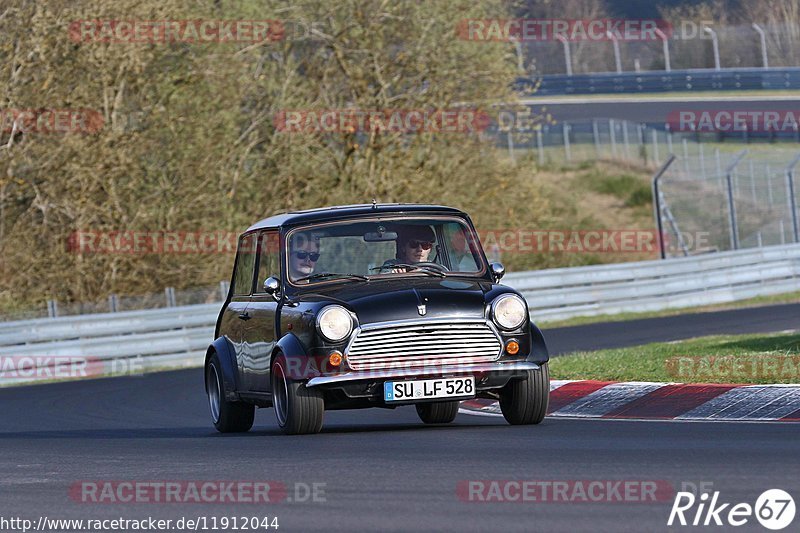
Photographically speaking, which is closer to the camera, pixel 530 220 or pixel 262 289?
pixel 262 289

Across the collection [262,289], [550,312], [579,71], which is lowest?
[550,312]

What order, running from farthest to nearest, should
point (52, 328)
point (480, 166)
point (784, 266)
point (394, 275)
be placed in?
point (480, 166), point (784, 266), point (52, 328), point (394, 275)

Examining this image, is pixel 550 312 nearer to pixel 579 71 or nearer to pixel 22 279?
pixel 22 279

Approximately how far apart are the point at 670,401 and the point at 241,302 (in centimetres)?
347

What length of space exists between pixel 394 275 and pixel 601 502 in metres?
4.53

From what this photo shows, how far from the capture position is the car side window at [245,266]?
11.9m

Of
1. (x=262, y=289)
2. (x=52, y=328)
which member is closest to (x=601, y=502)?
(x=262, y=289)

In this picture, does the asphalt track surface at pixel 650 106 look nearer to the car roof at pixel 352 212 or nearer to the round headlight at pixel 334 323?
the car roof at pixel 352 212

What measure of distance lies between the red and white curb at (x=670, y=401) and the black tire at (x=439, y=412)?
71 cm

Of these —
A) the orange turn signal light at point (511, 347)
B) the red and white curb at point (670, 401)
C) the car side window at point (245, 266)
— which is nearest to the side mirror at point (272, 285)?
the car side window at point (245, 266)

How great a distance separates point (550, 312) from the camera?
87.5 ft

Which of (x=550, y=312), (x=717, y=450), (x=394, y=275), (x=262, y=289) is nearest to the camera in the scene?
(x=717, y=450)

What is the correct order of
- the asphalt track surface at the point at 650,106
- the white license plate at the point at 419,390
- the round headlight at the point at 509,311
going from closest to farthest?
the white license plate at the point at 419,390, the round headlight at the point at 509,311, the asphalt track surface at the point at 650,106

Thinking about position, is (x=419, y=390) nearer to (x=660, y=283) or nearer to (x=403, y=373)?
(x=403, y=373)
